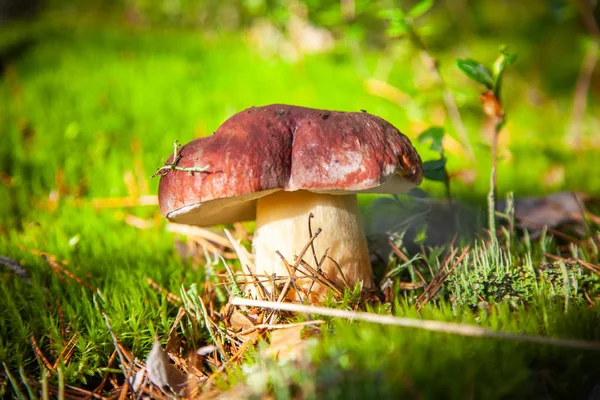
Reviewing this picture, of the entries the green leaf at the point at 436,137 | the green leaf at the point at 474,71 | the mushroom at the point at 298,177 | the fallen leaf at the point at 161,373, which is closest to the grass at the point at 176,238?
the fallen leaf at the point at 161,373

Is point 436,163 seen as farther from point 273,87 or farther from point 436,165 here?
point 273,87

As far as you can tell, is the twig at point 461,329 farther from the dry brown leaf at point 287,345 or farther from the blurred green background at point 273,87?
the blurred green background at point 273,87

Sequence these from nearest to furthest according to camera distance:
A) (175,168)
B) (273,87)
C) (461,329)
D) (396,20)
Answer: (461,329) → (175,168) → (396,20) → (273,87)

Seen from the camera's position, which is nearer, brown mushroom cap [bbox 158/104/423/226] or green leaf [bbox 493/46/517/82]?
brown mushroom cap [bbox 158/104/423/226]

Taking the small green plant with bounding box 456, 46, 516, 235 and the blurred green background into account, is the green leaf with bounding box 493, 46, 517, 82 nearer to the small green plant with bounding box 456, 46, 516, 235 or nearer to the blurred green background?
the small green plant with bounding box 456, 46, 516, 235

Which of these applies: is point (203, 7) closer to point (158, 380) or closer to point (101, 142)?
point (101, 142)

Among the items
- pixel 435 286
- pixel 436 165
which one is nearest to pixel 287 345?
pixel 435 286

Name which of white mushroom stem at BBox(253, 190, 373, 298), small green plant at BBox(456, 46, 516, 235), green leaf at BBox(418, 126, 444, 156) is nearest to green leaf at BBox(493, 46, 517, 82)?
small green plant at BBox(456, 46, 516, 235)
